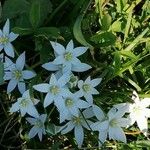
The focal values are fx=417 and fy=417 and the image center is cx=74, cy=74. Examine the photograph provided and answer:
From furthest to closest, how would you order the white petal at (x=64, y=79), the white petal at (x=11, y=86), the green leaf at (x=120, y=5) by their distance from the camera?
the green leaf at (x=120, y=5)
the white petal at (x=11, y=86)
the white petal at (x=64, y=79)

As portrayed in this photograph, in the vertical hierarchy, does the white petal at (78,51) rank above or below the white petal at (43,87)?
above

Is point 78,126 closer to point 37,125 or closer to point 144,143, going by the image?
point 37,125

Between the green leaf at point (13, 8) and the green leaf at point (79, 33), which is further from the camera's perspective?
the green leaf at point (13, 8)

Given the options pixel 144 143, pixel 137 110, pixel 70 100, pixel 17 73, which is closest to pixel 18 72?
pixel 17 73

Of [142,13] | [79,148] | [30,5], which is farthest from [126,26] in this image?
[79,148]

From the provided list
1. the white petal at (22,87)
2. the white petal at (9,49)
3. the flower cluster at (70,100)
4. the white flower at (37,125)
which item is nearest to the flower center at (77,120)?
the flower cluster at (70,100)

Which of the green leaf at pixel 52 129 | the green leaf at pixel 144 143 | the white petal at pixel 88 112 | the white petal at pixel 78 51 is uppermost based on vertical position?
the white petal at pixel 78 51

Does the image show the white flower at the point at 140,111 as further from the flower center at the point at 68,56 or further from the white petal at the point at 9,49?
the white petal at the point at 9,49

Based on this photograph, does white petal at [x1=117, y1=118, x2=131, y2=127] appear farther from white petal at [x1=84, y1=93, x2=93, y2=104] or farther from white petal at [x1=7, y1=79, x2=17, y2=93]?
white petal at [x1=7, y1=79, x2=17, y2=93]
